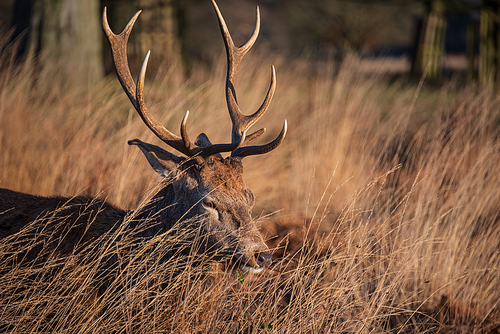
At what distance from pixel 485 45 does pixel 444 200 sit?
7.82 m

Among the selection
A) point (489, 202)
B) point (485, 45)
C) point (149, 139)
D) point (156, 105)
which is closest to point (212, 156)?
point (149, 139)

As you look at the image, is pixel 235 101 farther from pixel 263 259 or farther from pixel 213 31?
pixel 213 31

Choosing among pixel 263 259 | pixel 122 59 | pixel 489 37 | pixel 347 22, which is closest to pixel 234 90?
pixel 122 59

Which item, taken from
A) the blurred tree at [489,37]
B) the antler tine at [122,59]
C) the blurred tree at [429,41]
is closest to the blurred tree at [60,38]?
the antler tine at [122,59]

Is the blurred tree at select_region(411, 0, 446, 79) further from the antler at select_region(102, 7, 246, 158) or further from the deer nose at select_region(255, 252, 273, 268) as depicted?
the deer nose at select_region(255, 252, 273, 268)

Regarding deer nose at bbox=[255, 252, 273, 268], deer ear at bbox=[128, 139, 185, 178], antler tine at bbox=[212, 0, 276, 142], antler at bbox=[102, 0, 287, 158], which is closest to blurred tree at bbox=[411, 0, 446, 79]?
antler tine at bbox=[212, 0, 276, 142]

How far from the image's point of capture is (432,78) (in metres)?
12.8

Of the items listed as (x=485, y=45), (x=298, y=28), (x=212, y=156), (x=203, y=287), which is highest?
(x=298, y=28)

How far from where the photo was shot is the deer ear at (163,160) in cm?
262

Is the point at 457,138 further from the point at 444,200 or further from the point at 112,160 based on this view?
the point at 112,160

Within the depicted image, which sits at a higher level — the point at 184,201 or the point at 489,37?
the point at 489,37

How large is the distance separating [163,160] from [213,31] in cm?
2233

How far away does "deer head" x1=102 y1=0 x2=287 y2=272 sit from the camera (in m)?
2.42

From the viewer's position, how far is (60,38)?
6121mm
